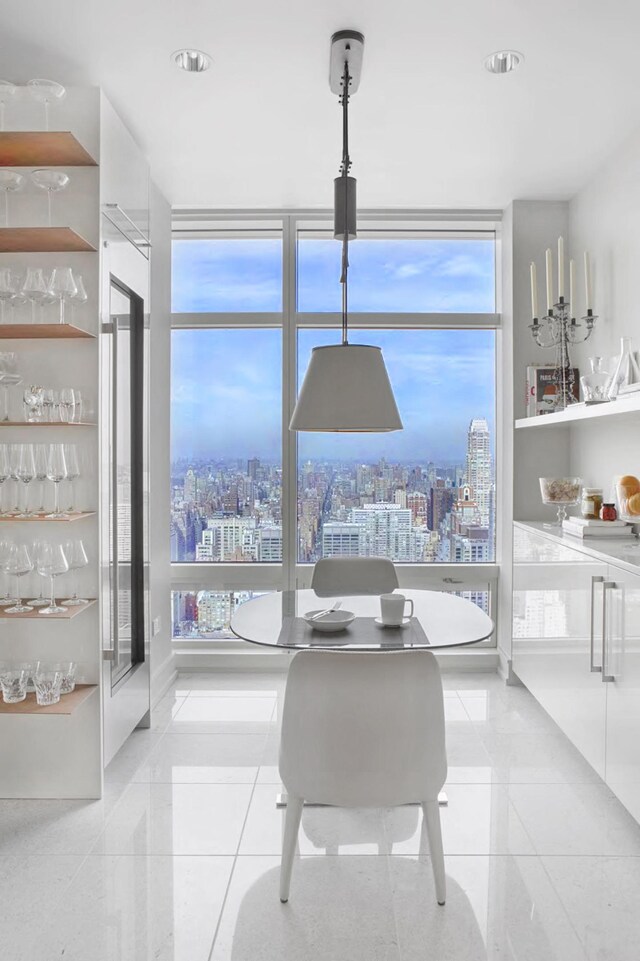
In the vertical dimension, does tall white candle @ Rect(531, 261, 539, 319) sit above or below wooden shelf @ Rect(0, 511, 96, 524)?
above

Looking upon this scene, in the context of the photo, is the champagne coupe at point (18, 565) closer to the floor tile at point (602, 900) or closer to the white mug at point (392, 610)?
the white mug at point (392, 610)

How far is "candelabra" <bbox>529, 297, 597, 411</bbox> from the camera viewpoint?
3.82 metres

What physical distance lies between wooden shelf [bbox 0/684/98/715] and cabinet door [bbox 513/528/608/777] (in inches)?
78.0

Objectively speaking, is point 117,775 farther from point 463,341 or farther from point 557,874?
point 463,341

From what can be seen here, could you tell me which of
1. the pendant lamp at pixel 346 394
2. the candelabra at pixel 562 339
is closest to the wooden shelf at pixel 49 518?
the pendant lamp at pixel 346 394

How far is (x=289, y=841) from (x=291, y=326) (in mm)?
3103

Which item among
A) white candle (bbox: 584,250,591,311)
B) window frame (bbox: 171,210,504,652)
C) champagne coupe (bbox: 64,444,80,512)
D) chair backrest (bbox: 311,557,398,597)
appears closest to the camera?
champagne coupe (bbox: 64,444,80,512)

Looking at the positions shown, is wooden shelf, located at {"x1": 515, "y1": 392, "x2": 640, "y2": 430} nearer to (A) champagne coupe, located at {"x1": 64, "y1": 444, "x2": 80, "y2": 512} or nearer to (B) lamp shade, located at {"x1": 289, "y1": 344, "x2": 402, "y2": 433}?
(B) lamp shade, located at {"x1": 289, "y1": 344, "x2": 402, "y2": 433}

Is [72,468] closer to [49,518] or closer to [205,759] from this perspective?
[49,518]

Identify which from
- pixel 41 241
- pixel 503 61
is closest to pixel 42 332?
pixel 41 241

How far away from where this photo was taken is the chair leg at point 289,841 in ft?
6.63

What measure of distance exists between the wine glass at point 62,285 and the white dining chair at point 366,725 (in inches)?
64.4

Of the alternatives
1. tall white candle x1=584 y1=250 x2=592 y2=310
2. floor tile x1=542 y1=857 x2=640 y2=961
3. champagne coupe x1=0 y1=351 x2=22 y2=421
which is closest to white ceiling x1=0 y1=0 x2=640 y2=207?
tall white candle x1=584 y1=250 x2=592 y2=310

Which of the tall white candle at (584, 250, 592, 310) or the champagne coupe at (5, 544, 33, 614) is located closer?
the champagne coupe at (5, 544, 33, 614)
